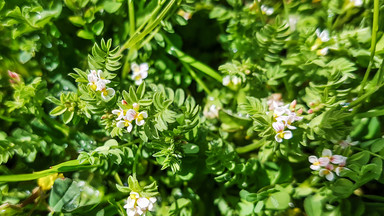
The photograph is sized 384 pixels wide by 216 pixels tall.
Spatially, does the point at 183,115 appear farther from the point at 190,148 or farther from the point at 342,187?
the point at 342,187

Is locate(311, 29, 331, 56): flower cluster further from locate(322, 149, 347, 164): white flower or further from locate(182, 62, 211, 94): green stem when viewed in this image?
locate(182, 62, 211, 94): green stem

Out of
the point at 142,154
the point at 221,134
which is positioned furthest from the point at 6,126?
the point at 221,134

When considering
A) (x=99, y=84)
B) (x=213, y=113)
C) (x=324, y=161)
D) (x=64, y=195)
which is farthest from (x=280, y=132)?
(x=64, y=195)

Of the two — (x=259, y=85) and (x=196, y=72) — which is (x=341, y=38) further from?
(x=196, y=72)

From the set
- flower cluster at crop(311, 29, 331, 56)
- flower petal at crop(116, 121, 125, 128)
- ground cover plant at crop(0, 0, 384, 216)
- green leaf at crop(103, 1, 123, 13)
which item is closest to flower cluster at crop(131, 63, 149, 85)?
ground cover plant at crop(0, 0, 384, 216)

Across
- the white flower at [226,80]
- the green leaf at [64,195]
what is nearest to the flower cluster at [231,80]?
the white flower at [226,80]

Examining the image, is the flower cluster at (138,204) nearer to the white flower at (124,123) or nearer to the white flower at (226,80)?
the white flower at (124,123)
